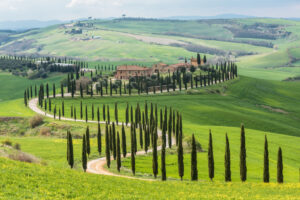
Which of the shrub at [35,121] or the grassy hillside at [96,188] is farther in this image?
the shrub at [35,121]

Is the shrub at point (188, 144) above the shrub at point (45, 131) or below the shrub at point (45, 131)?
above

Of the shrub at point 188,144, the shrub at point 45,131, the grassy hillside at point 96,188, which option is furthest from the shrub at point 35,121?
the grassy hillside at point 96,188

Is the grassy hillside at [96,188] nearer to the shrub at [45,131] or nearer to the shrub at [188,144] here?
the shrub at [188,144]

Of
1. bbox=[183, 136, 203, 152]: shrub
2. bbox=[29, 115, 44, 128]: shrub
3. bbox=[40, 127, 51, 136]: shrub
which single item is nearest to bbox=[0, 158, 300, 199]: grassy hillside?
bbox=[183, 136, 203, 152]: shrub

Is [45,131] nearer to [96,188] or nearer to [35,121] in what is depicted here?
[35,121]

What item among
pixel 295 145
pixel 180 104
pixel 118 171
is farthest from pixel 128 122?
pixel 118 171

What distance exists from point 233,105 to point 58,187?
150m

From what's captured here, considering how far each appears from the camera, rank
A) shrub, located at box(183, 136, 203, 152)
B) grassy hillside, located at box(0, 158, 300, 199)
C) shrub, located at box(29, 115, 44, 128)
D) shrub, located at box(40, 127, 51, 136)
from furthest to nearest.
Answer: shrub, located at box(29, 115, 44, 128) → shrub, located at box(40, 127, 51, 136) → shrub, located at box(183, 136, 203, 152) → grassy hillside, located at box(0, 158, 300, 199)

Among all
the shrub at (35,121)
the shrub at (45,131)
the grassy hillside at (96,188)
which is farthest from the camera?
the shrub at (35,121)

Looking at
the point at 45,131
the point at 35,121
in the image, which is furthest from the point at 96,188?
the point at 35,121

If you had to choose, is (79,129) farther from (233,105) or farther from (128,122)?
(233,105)

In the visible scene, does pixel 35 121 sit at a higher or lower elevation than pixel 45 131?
higher

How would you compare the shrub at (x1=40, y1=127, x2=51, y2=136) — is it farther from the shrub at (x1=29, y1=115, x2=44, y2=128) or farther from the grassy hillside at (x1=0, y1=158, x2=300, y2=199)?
the grassy hillside at (x1=0, y1=158, x2=300, y2=199)

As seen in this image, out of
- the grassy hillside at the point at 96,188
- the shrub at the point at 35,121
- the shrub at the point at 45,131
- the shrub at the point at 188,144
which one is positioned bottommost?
the shrub at the point at 45,131
